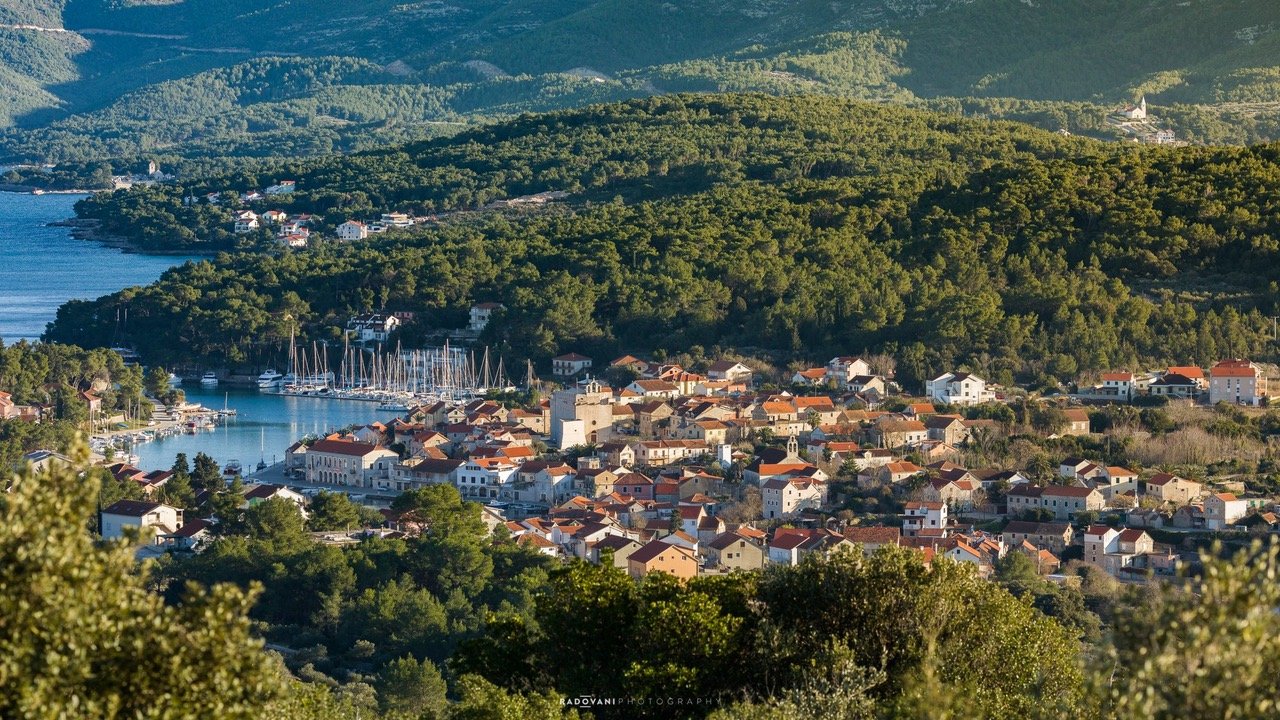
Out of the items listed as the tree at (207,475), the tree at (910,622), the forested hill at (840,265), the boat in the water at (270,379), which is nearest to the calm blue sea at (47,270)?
the forested hill at (840,265)

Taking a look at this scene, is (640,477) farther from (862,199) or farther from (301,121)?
(301,121)

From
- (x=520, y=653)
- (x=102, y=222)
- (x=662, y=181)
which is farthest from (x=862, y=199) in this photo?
(x=102, y=222)

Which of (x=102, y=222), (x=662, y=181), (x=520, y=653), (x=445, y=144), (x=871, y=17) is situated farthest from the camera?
(x=871, y=17)

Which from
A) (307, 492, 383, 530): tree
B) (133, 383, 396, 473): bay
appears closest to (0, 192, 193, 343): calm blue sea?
(133, 383, 396, 473): bay

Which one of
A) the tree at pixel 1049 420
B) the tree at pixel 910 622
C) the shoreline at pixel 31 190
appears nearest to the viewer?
the tree at pixel 910 622

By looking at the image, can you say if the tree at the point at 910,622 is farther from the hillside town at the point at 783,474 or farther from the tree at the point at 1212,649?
the hillside town at the point at 783,474

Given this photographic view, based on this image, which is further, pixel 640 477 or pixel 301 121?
pixel 301 121
